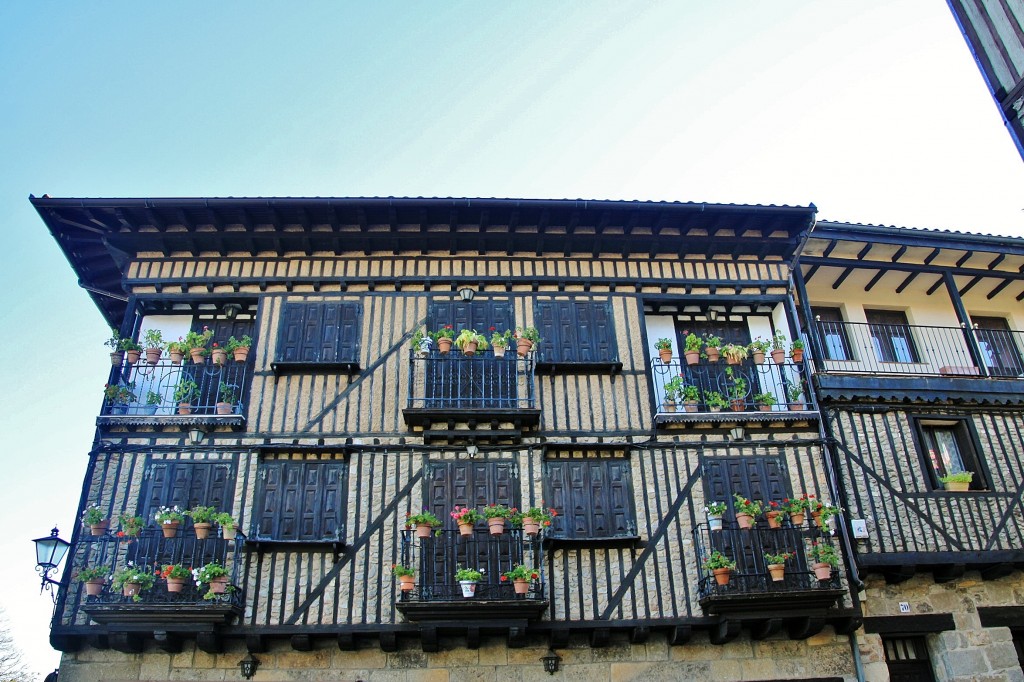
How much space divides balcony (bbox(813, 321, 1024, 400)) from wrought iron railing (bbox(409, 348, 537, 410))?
4.62m

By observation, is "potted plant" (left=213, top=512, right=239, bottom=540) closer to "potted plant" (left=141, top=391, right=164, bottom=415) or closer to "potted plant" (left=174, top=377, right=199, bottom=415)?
"potted plant" (left=174, top=377, right=199, bottom=415)

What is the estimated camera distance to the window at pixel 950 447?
12.7 m

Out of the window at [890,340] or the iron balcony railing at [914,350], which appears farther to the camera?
the window at [890,340]

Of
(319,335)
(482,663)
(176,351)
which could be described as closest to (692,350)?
(482,663)

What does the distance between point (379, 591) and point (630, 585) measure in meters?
3.36

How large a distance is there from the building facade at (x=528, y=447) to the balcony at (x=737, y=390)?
0.16ft

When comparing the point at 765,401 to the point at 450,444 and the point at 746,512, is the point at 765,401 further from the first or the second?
the point at 450,444

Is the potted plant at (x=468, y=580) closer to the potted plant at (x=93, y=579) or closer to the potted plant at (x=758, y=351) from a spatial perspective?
the potted plant at (x=93, y=579)

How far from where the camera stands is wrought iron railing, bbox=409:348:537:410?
39.8 feet

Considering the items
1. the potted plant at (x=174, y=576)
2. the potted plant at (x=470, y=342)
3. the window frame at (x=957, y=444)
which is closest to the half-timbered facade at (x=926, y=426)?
the window frame at (x=957, y=444)

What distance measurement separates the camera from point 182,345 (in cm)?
1244

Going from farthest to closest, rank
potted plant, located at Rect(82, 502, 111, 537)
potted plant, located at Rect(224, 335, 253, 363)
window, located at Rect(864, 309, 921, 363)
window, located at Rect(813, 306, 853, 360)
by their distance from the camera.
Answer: window, located at Rect(864, 309, 921, 363), window, located at Rect(813, 306, 853, 360), potted plant, located at Rect(224, 335, 253, 363), potted plant, located at Rect(82, 502, 111, 537)

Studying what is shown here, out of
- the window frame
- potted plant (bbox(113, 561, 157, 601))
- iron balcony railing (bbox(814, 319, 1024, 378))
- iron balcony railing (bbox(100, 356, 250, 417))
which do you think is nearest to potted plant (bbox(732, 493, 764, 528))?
the window frame

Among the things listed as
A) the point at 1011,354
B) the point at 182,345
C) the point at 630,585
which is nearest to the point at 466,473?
the point at 630,585
